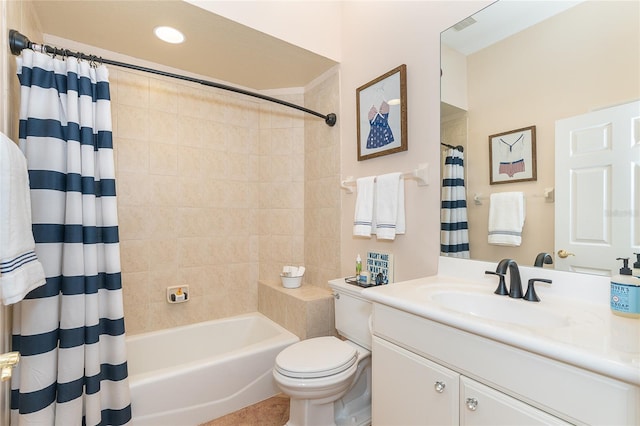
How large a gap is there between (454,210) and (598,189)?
0.53m

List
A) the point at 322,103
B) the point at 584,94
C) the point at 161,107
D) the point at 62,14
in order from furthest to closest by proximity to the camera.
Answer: the point at 322,103 → the point at 161,107 → the point at 62,14 → the point at 584,94

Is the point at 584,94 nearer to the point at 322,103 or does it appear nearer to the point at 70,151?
the point at 322,103

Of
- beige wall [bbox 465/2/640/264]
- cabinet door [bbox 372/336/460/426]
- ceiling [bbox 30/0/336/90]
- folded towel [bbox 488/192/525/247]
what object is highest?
ceiling [bbox 30/0/336/90]

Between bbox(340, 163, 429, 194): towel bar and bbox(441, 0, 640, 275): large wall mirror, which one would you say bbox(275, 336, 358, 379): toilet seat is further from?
bbox(340, 163, 429, 194): towel bar

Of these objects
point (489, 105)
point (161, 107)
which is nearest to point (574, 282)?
point (489, 105)

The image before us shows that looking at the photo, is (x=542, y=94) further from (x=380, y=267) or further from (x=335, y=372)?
(x=335, y=372)

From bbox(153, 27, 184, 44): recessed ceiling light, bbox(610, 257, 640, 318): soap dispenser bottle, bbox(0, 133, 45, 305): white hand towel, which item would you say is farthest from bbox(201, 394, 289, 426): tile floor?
bbox(153, 27, 184, 44): recessed ceiling light

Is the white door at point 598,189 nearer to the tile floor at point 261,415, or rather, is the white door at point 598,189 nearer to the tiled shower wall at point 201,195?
the tile floor at point 261,415

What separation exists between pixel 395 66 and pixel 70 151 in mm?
1681

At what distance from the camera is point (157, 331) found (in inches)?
84.0

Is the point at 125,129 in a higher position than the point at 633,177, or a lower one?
higher

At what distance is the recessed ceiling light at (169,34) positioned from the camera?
69.3 inches

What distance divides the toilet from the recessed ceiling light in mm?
1789

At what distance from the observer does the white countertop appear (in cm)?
62
